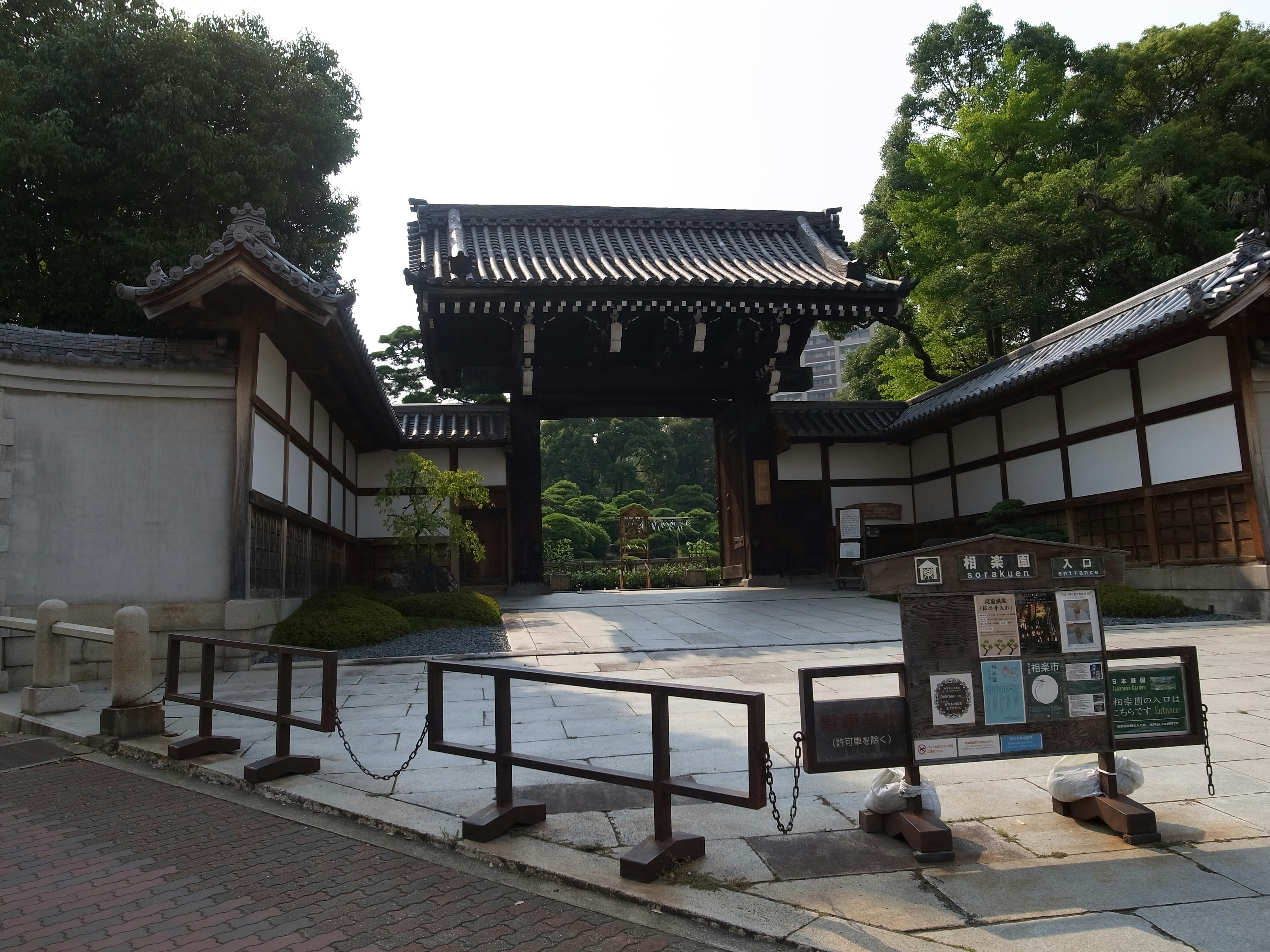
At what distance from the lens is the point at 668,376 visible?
17.9 m

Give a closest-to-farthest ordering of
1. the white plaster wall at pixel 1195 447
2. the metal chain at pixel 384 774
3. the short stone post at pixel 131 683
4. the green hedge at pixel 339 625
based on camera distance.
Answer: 1. the metal chain at pixel 384 774
2. the short stone post at pixel 131 683
3. the green hedge at pixel 339 625
4. the white plaster wall at pixel 1195 447

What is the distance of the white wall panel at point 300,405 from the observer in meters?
11.9

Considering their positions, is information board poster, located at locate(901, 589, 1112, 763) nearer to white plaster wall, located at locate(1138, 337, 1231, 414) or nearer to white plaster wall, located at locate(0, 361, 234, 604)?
white plaster wall, located at locate(0, 361, 234, 604)

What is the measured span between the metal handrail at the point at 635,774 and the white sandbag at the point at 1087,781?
1624 millimetres

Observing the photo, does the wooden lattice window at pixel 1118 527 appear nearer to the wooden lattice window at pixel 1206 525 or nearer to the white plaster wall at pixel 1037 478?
the wooden lattice window at pixel 1206 525

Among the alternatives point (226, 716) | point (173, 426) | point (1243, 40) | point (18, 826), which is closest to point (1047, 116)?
point (1243, 40)

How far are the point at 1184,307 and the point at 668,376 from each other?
9447 millimetres

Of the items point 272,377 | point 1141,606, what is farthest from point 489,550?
point 1141,606

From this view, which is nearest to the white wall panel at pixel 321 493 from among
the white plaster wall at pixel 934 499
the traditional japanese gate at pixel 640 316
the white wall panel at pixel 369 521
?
the traditional japanese gate at pixel 640 316

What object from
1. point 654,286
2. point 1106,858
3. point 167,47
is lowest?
point 1106,858

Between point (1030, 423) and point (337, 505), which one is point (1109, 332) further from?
point (337, 505)

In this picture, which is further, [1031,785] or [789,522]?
[789,522]

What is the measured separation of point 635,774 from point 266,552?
310 inches

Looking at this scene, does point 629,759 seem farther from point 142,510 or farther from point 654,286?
point 654,286
